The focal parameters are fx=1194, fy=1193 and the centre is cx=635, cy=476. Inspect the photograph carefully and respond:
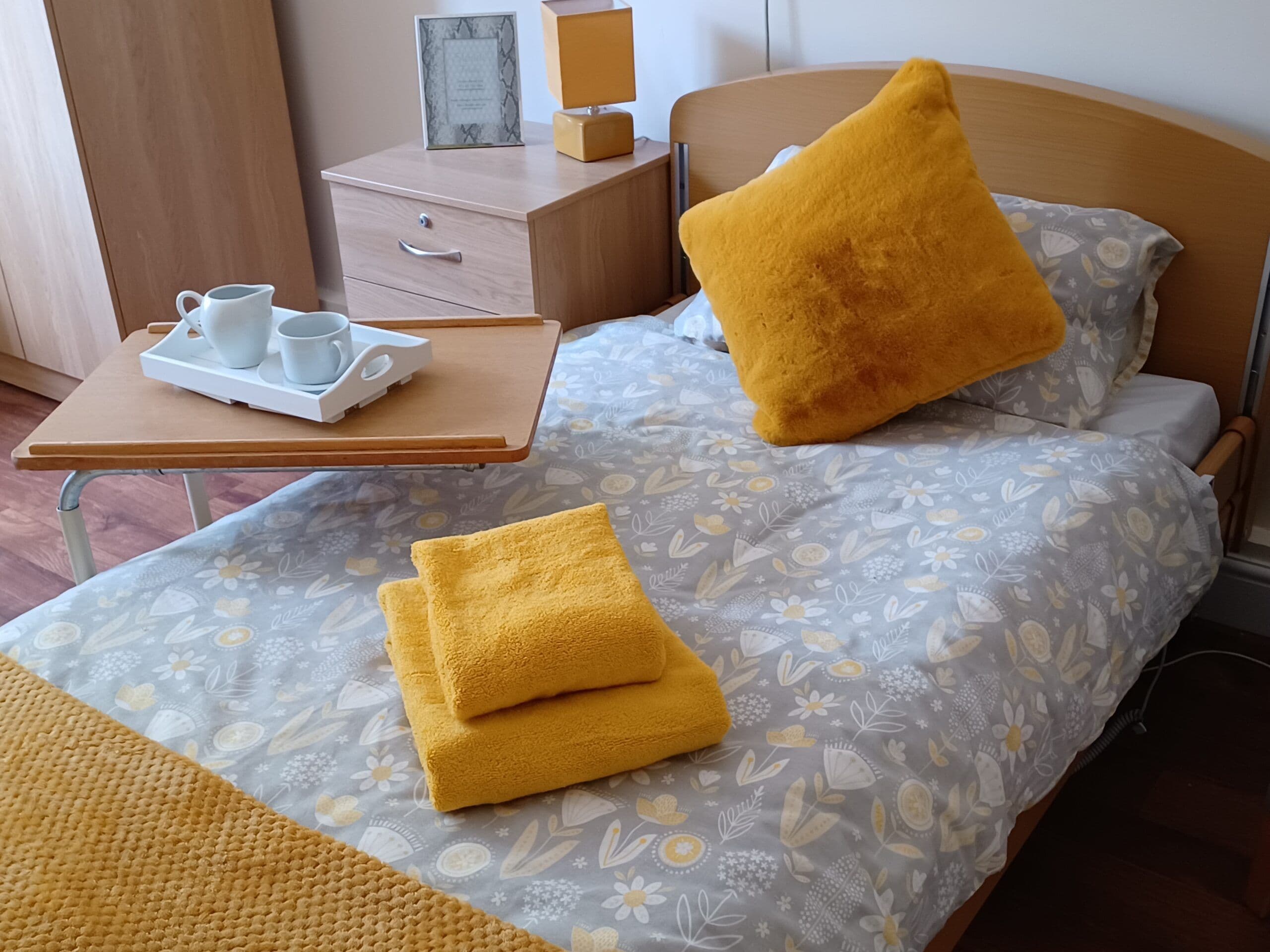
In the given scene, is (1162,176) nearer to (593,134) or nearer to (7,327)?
(593,134)

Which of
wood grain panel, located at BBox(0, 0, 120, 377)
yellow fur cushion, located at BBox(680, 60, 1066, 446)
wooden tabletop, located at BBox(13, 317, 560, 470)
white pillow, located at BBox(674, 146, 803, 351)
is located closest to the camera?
wooden tabletop, located at BBox(13, 317, 560, 470)

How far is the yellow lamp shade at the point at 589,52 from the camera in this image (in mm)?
2324

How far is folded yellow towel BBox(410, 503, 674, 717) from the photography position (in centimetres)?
117

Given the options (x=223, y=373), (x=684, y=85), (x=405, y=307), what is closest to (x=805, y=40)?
(x=684, y=85)

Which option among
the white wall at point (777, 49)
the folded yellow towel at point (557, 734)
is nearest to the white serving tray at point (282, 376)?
the folded yellow towel at point (557, 734)

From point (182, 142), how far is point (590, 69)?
1154 mm

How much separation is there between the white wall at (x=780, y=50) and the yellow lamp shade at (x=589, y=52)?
0.20 meters

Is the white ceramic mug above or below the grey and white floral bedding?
above

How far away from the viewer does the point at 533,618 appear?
1.21 meters

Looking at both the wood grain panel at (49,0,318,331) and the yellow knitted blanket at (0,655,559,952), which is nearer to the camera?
the yellow knitted blanket at (0,655,559,952)

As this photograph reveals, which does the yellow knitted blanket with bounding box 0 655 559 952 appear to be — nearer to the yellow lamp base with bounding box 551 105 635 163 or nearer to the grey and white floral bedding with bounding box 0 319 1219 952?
the grey and white floral bedding with bounding box 0 319 1219 952

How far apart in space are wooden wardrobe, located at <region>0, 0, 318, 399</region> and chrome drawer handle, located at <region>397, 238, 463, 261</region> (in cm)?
84

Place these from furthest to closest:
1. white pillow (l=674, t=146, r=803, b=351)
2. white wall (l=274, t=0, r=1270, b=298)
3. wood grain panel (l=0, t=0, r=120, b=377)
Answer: wood grain panel (l=0, t=0, r=120, b=377) < white pillow (l=674, t=146, r=803, b=351) < white wall (l=274, t=0, r=1270, b=298)

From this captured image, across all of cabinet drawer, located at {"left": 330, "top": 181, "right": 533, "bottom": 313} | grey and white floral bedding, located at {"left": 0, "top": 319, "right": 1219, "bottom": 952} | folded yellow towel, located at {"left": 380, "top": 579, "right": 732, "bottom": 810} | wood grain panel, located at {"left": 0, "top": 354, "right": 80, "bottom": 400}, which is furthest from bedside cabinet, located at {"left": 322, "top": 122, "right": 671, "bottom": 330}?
folded yellow towel, located at {"left": 380, "top": 579, "right": 732, "bottom": 810}
